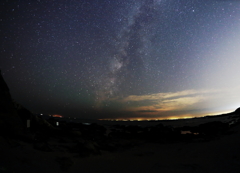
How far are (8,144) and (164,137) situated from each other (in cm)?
1364

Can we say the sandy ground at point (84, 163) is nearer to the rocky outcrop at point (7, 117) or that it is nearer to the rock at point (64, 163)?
the rock at point (64, 163)

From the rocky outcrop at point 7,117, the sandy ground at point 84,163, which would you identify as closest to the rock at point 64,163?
the sandy ground at point 84,163

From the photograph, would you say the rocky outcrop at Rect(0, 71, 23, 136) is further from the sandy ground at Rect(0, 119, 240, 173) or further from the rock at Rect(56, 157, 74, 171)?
the rock at Rect(56, 157, 74, 171)

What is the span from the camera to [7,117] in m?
6.42

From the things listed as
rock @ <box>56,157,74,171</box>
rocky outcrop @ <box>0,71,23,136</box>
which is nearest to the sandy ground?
rock @ <box>56,157,74,171</box>

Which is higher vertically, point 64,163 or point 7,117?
point 7,117

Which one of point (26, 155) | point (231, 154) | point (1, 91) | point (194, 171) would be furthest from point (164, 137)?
point (1, 91)

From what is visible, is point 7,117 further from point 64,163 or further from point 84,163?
point 84,163

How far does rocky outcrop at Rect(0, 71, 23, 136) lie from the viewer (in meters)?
6.04

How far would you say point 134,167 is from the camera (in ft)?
21.3

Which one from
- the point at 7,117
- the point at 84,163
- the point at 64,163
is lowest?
the point at 84,163

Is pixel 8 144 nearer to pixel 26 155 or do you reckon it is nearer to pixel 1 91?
pixel 26 155

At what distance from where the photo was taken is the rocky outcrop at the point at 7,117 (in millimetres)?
Answer: 6039

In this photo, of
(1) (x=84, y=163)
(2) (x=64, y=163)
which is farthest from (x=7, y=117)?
(1) (x=84, y=163)
